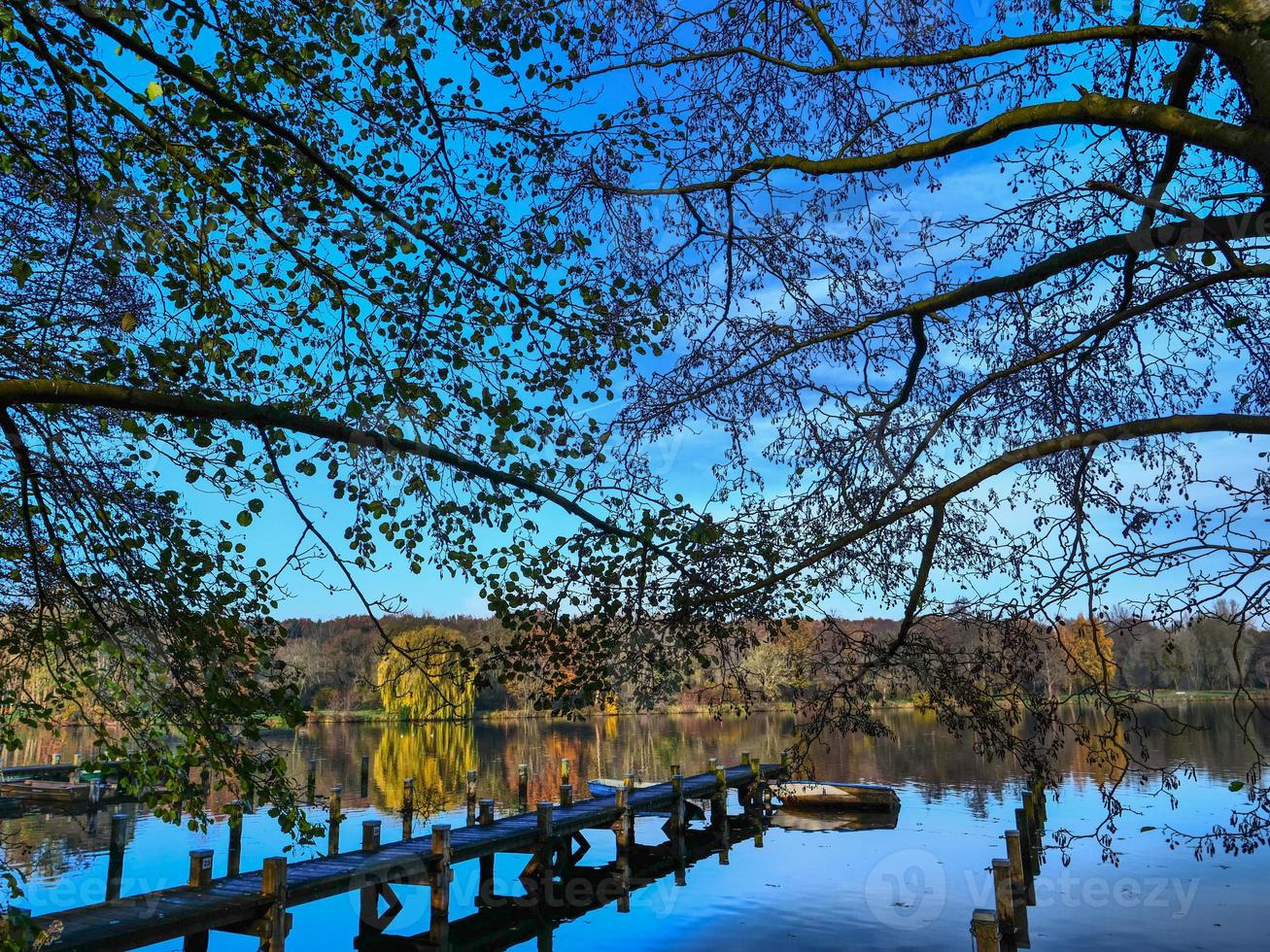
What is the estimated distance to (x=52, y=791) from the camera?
2880 centimetres

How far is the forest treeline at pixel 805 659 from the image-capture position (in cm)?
697

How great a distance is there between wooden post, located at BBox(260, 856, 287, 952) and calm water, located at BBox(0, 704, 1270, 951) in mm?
3081

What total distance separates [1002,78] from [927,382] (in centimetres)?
280

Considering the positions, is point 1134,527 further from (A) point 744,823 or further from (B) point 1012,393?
(A) point 744,823

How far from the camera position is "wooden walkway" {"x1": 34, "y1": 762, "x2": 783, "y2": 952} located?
1158 centimetres

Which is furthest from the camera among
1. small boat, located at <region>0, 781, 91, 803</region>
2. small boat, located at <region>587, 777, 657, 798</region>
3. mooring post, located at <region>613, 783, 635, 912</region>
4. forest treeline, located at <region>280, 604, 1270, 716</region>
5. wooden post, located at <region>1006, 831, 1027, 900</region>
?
small boat, located at <region>587, 777, 657, 798</region>

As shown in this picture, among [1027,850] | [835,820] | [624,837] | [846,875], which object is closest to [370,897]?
[624,837]

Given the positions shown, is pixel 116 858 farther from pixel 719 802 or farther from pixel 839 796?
pixel 839 796

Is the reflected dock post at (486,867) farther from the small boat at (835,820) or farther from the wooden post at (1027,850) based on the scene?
the small boat at (835,820)

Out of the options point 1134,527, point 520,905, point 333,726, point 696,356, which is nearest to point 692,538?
point 696,356

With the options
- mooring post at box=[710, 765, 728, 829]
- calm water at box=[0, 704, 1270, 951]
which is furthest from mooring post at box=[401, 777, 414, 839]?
mooring post at box=[710, 765, 728, 829]

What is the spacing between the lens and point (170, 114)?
6797 millimetres

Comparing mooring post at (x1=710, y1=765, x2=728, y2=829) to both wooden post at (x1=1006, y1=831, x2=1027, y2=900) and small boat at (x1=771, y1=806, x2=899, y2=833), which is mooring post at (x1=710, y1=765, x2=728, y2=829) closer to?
small boat at (x1=771, y1=806, x2=899, y2=833)

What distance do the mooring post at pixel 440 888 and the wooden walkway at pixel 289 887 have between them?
0.02 m
